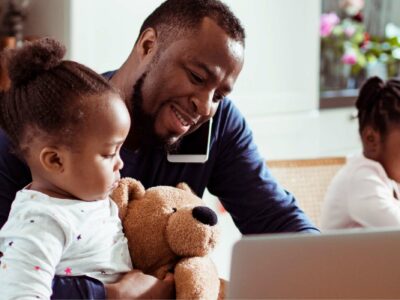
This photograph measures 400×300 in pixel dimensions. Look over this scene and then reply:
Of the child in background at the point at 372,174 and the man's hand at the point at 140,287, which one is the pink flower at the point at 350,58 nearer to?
the child in background at the point at 372,174

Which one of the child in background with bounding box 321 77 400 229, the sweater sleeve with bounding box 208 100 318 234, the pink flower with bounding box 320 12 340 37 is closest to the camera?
the sweater sleeve with bounding box 208 100 318 234

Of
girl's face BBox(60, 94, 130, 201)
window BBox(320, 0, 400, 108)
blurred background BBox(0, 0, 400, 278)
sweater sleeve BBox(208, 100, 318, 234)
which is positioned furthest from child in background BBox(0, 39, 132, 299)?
window BBox(320, 0, 400, 108)

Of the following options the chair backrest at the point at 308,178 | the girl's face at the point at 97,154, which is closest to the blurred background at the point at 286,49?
the chair backrest at the point at 308,178

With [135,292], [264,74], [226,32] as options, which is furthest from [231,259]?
[264,74]

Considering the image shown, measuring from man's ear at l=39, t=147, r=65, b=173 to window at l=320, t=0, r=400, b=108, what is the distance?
265 centimetres

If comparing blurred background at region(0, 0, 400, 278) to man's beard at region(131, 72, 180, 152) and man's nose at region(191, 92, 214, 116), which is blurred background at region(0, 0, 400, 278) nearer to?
man's beard at region(131, 72, 180, 152)

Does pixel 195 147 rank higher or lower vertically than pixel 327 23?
higher

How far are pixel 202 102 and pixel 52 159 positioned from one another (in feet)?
1.34

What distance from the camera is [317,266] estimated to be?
923 millimetres

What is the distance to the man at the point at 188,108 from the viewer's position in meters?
1.58

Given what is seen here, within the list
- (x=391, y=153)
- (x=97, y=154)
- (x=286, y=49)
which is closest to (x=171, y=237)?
(x=97, y=154)

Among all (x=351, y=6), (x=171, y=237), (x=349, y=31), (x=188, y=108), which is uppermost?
(x=188, y=108)

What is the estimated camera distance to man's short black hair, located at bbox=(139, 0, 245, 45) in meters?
1.61

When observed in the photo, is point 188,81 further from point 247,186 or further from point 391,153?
point 391,153
